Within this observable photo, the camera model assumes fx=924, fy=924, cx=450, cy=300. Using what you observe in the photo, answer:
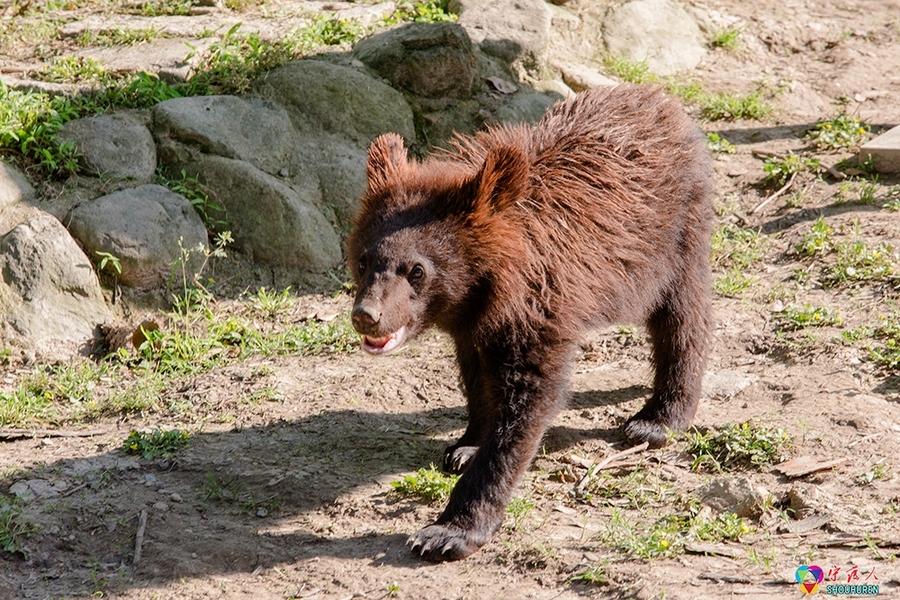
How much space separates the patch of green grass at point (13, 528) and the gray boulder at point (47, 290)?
1863 mm

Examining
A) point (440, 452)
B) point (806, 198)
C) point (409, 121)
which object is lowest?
point (440, 452)

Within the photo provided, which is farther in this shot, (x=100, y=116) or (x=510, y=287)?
(x=100, y=116)

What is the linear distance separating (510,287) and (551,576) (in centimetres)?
132

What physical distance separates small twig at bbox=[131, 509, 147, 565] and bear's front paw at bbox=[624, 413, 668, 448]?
2.62 meters

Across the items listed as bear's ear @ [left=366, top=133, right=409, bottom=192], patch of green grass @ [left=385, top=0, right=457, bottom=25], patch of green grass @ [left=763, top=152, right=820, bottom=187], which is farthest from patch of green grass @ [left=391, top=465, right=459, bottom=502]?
patch of green grass @ [left=385, top=0, right=457, bottom=25]

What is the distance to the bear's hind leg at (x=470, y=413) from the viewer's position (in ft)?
15.8

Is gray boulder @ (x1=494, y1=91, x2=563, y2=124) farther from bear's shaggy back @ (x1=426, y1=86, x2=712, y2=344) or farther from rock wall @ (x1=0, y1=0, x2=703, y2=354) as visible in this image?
bear's shaggy back @ (x1=426, y1=86, x2=712, y2=344)

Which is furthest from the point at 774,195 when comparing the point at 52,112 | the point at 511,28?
the point at 52,112

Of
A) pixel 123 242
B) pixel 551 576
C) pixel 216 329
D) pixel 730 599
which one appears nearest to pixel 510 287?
pixel 551 576

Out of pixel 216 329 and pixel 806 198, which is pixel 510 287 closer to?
pixel 216 329

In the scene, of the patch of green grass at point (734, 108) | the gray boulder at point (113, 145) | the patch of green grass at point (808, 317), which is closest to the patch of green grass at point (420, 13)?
the patch of green grass at point (734, 108)

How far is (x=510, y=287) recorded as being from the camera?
4359 millimetres

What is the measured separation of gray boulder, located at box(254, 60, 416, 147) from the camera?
7.62 m

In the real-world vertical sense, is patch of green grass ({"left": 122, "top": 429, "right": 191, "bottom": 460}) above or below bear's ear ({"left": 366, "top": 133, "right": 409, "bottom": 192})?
below
